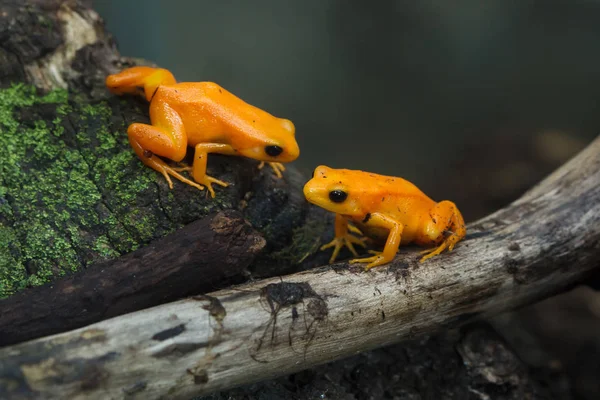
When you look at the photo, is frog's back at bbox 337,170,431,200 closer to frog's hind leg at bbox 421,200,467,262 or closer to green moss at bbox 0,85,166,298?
frog's hind leg at bbox 421,200,467,262

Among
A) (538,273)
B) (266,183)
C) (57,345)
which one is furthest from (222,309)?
(538,273)

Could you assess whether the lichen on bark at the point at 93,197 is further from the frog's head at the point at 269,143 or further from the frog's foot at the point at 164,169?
the frog's head at the point at 269,143

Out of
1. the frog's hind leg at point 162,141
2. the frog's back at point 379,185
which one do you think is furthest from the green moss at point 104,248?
the frog's back at point 379,185

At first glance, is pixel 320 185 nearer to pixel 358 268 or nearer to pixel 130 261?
pixel 358 268

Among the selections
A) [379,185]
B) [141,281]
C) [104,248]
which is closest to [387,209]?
[379,185]

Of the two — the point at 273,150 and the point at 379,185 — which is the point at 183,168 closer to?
the point at 273,150

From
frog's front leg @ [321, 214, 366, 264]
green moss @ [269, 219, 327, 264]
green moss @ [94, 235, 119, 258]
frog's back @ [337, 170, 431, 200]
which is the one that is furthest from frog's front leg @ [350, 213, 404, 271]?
green moss @ [94, 235, 119, 258]
